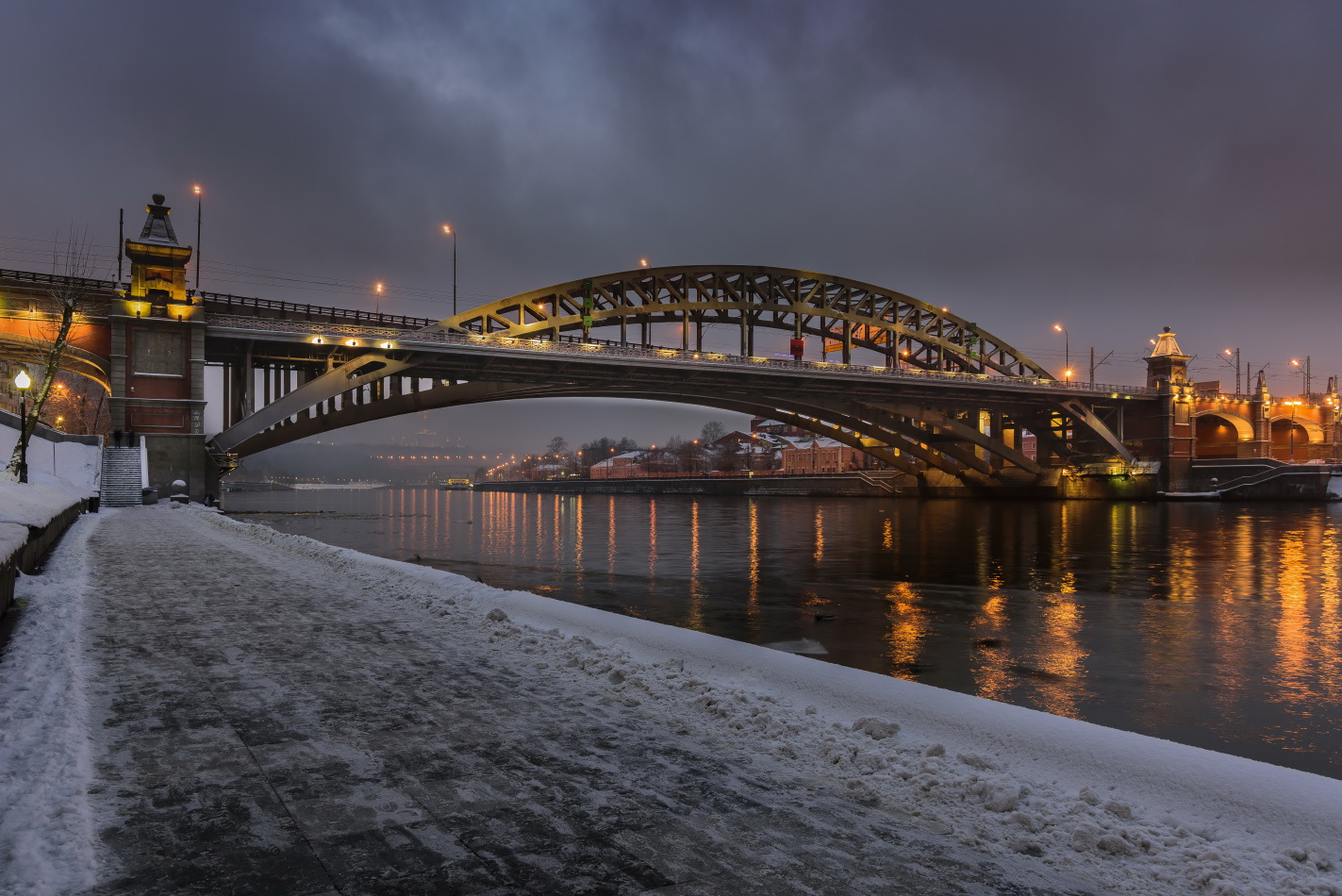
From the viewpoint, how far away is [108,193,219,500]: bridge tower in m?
38.4

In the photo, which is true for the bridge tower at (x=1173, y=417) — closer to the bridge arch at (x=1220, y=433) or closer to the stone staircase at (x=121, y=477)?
the bridge arch at (x=1220, y=433)

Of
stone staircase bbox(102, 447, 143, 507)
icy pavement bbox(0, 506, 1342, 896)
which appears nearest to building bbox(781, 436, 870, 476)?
stone staircase bbox(102, 447, 143, 507)

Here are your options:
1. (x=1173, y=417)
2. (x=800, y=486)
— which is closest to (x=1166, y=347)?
(x=1173, y=417)

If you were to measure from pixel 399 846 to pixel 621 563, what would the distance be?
18295 millimetres

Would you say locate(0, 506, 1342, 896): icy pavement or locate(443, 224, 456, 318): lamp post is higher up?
locate(443, 224, 456, 318): lamp post

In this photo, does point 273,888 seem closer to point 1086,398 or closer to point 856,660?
point 856,660

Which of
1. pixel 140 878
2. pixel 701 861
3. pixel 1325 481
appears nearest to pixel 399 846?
pixel 140 878

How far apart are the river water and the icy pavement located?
9.23ft

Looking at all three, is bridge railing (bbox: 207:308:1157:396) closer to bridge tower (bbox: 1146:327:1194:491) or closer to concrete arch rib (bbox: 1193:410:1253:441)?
bridge tower (bbox: 1146:327:1194:491)

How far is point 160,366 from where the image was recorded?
39188 millimetres

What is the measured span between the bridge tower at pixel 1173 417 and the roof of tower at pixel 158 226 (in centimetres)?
8678

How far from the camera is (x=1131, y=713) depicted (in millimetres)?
7191

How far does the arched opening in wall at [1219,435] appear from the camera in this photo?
8881 cm

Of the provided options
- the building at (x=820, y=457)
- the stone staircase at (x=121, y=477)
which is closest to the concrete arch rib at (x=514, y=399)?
the stone staircase at (x=121, y=477)
